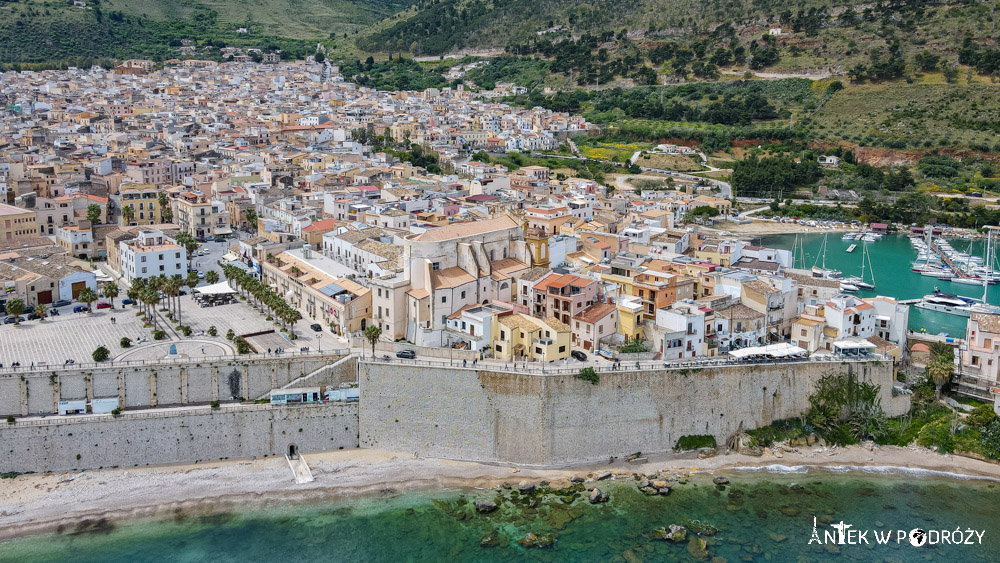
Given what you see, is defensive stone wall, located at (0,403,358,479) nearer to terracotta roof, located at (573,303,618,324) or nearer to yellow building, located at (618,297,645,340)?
terracotta roof, located at (573,303,618,324)

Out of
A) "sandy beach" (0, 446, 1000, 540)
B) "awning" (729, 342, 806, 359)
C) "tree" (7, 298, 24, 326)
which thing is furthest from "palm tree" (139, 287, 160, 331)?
"awning" (729, 342, 806, 359)

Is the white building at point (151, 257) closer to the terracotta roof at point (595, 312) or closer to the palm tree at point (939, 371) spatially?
the terracotta roof at point (595, 312)

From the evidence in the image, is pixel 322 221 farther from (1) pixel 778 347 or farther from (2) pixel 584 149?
(2) pixel 584 149

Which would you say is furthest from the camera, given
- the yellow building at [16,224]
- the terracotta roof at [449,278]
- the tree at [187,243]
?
the yellow building at [16,224]

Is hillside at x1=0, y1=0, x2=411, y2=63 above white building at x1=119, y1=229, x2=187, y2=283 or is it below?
above

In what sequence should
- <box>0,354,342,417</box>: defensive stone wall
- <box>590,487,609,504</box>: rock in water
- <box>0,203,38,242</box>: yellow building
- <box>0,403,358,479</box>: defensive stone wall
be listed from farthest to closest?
<box>0,203,38,242</box>: yellow building < <box>0,354,342,417</box>: defensive stone wall < <box>0,403,358,479</box>: defensive stone wall < <box>590,487,609,504</box>: rock in water

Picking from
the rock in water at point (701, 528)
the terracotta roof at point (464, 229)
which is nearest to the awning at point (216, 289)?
→ the terracotta roof at point (464, 229)

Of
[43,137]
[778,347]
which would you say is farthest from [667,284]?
[43,137]
